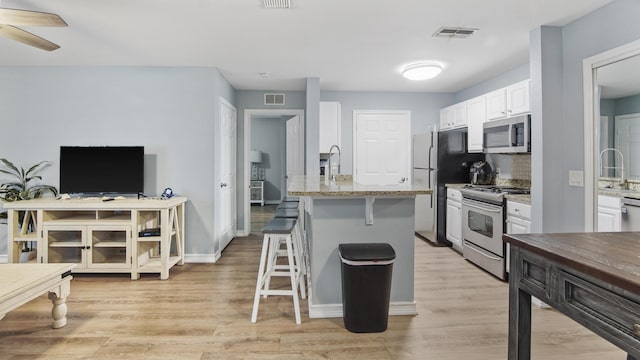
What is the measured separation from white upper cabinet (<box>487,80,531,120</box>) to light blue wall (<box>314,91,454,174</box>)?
1.47 metres

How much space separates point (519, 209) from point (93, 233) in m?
4.39

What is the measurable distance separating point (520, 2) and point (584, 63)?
0.77 m

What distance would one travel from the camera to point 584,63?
2795mm

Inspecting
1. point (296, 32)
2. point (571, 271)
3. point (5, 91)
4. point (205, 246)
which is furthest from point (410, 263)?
point (5, 91)

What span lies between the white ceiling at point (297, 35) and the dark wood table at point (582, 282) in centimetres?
196

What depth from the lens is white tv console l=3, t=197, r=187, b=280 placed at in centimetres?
365

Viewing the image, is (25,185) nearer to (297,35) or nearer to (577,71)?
(297,35)

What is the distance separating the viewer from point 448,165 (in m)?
5.00

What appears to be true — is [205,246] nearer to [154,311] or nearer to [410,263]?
[154,311]

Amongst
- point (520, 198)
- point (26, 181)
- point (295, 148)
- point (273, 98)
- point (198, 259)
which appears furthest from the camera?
point (295, 148)

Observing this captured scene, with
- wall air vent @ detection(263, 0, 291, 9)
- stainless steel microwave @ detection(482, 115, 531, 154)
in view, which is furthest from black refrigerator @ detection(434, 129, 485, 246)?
wall air vent @ detection(263, 0, 291, 9)

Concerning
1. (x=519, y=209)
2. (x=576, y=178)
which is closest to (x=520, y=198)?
(x=519, y=209)

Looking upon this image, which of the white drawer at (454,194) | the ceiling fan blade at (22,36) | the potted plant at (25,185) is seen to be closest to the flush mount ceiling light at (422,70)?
the white drawer at (454,194)

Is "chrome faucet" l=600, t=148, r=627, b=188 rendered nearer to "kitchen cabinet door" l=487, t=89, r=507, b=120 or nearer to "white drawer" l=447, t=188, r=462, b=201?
"kitchen cabinet door" l=487, t=89, r=507, b=120
